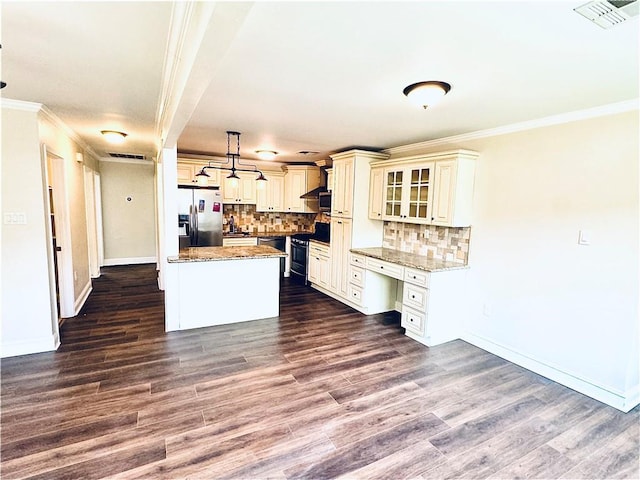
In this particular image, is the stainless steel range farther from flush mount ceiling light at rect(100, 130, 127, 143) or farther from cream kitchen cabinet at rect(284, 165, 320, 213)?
flush mount ceiling light at rect(100, 130, 127, 143)

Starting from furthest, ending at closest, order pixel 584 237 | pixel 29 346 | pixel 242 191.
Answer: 1. pixel 242 191
2. pixel 29 346
3. pixel 584 237

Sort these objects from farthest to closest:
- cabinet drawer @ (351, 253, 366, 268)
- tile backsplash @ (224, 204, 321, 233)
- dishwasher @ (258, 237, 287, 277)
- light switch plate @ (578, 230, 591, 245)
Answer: tile backsplash @ (224, 204, 321, 233) < dishwasher @ (258, 237, 287, 277) < cabinet drawer @ (351, 253, 366, 268) < light switch plate @ (578, 230, 591, 245)

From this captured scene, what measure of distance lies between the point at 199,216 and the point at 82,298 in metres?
2.01

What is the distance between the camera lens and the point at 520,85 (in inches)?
89.4

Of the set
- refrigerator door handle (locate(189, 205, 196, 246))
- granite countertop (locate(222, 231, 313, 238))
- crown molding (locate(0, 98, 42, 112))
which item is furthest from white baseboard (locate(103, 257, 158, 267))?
crown molding (locate(0, 98, 42, 112))

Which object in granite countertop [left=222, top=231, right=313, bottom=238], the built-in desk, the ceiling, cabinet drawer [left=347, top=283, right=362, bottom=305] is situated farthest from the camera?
granite countertop [left=222, top=231, right=313, bottom=238]

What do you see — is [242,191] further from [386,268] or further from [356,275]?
[386,268]

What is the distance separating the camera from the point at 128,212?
23.7 feet

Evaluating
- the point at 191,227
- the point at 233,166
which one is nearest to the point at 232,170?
the point at 233,166

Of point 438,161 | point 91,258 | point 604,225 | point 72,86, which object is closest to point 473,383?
point 604,225

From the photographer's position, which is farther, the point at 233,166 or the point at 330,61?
the point at 233,166

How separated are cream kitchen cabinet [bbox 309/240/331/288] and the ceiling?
8.17 feet

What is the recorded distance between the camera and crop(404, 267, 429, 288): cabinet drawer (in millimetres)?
3629

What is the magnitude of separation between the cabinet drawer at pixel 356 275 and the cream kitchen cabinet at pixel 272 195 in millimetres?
2510
